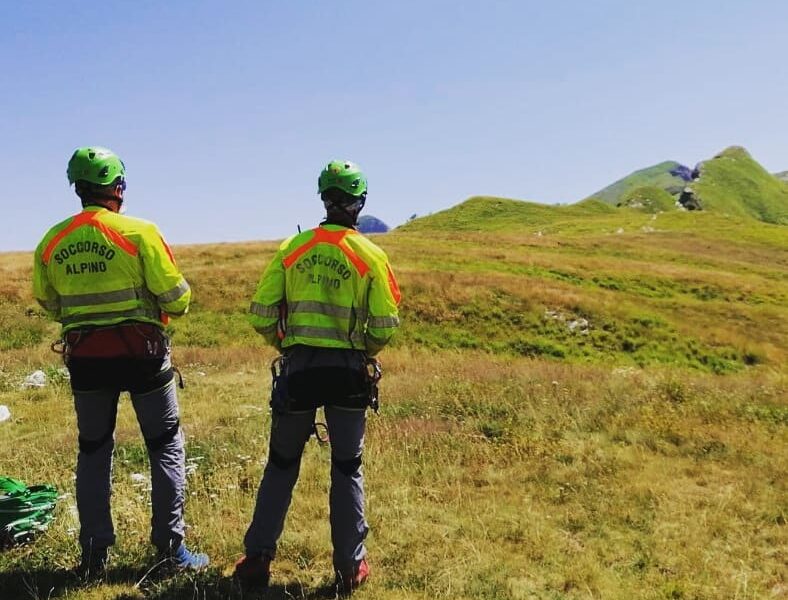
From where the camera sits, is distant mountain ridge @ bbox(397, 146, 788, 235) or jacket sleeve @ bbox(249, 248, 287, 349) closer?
jacket sleeve @ bbox(249, 248, 287, 349)

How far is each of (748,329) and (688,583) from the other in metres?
30.0

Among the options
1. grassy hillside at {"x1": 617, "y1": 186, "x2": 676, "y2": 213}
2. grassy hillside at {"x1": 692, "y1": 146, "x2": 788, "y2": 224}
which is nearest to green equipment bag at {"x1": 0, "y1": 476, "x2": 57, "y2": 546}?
grassy hillside at {"x1": 617, "y1": 186, "x2": 676, "y2": 213}

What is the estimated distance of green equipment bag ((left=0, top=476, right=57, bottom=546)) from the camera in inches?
215

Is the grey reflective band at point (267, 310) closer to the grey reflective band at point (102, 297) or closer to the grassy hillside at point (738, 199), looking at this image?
the grey reflective band at point (102, 297)

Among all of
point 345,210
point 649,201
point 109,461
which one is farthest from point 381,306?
point 649,201

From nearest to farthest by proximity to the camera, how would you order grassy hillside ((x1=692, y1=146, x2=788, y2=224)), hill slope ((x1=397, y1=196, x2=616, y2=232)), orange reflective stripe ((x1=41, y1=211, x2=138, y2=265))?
orange reflective stripe ((x1=41, y1=211, x2=138, y2=265)) → hill slope ((x1=397, y1=196, x2=616, y2=232)) → grassy hillside ((x1=692, y1=146, x2=788, y2=224))

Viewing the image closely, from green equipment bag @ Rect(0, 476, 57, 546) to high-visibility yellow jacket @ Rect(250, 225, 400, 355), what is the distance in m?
Answer: 3.02

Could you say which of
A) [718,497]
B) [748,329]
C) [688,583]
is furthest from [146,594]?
[748,329]

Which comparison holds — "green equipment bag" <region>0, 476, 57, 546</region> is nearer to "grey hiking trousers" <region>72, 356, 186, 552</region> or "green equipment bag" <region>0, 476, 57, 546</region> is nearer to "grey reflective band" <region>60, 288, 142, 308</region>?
"grey hiking trousers" <region>72, 356, 186, 552</region>

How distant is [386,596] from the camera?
478cm

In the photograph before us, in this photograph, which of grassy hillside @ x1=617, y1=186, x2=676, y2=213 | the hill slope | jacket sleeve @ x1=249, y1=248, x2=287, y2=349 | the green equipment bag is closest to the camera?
jacket sleeve @ x1=249, y1=248, x2=287, y2=349

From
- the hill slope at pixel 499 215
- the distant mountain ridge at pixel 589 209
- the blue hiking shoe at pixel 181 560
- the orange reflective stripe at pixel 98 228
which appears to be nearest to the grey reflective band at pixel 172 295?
the orange reflective stripe at pixel 98 228

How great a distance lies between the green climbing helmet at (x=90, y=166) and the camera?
479cm

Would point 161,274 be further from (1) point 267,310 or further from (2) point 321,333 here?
(2) point 321,333
